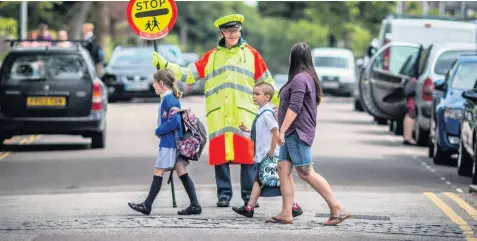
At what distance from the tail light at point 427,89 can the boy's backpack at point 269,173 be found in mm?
Result: 11805

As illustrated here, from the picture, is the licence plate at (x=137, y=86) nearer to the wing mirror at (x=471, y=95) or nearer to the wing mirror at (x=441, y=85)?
the wing mirror at (x=441, y=85)

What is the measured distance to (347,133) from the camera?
29672mm

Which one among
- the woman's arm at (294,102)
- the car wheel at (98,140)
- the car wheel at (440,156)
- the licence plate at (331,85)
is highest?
the woman's arm at (294,102)

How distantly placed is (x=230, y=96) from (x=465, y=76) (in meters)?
8.59

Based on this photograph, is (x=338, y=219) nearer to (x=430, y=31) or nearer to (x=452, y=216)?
(x=452, y=216)

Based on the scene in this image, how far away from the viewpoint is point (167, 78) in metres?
13.4

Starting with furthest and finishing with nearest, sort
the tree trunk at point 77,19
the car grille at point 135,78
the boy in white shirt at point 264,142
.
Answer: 1. the tree trunk at point 77,19
2. the car grille at point 135,78
3. the boy in white shirt at point 264,142

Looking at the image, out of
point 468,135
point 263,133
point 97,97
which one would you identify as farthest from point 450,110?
point 263,133

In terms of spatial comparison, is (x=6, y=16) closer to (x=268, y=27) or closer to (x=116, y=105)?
(x=116, y=105)

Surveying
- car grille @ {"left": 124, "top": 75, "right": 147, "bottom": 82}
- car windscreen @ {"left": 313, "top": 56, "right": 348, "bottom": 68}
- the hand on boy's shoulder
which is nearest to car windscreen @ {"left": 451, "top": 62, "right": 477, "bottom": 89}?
the hand on boy's shoulder

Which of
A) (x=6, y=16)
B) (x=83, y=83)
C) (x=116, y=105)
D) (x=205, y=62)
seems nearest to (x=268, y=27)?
(x=6, y=16)

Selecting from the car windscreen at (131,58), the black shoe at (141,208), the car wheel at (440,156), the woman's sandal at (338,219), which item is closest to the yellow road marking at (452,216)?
the woman's sandal at (338,219)

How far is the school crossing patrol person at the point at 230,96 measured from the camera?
46.6ft

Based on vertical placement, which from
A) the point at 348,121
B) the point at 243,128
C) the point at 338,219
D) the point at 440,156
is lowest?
the point at 348,121
